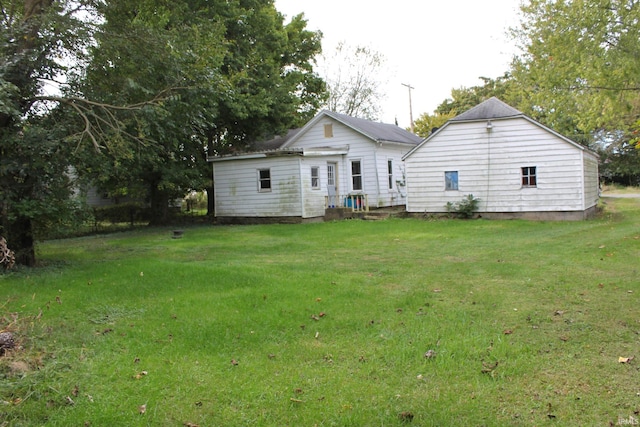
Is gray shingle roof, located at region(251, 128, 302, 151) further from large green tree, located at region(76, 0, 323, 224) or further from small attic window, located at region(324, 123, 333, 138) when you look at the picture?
small attic window, located at region(324, 123, 333, 138)

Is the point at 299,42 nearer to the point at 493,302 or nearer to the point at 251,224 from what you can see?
the point at 251,224

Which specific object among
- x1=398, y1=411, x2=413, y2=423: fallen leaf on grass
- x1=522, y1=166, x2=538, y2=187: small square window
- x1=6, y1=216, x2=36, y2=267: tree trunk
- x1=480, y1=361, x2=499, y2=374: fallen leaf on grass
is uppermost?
x1=522, y1=166, x2=538, y2=187: small square window

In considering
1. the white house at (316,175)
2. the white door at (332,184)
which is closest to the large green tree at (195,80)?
the white house at (316,175)

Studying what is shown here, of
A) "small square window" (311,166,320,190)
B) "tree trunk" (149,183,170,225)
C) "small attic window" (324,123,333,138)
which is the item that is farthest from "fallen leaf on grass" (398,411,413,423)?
"small attic window" (324,123,333,138)

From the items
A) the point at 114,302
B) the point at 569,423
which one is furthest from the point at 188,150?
the point at 569,423

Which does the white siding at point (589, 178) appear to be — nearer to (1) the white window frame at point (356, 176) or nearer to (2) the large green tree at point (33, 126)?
(1) the white window frame at point (356, 176)

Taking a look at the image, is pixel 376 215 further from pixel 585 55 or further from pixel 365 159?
pixel 585 55

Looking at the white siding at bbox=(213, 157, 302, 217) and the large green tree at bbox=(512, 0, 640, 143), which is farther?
the white siding at bbox=(213, 157, 302, 217)

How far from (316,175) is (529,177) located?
8.84m

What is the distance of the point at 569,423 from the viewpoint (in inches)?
131

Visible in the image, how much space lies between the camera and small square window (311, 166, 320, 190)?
69.7 ft

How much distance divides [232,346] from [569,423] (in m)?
3.21

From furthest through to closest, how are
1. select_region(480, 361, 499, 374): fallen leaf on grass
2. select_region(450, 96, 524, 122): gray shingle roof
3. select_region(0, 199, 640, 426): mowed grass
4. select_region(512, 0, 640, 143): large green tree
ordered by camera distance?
select_region(450, 96, 524, 122): gray shingle roof, select_region(512, 0, 640, 143): large green tree, select_region(480, 361, 499, 374): fallen leaf on grass, select_region(0, 199, 640, 426): mowed grass

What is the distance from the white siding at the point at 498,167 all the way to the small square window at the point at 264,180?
6.16 metres
